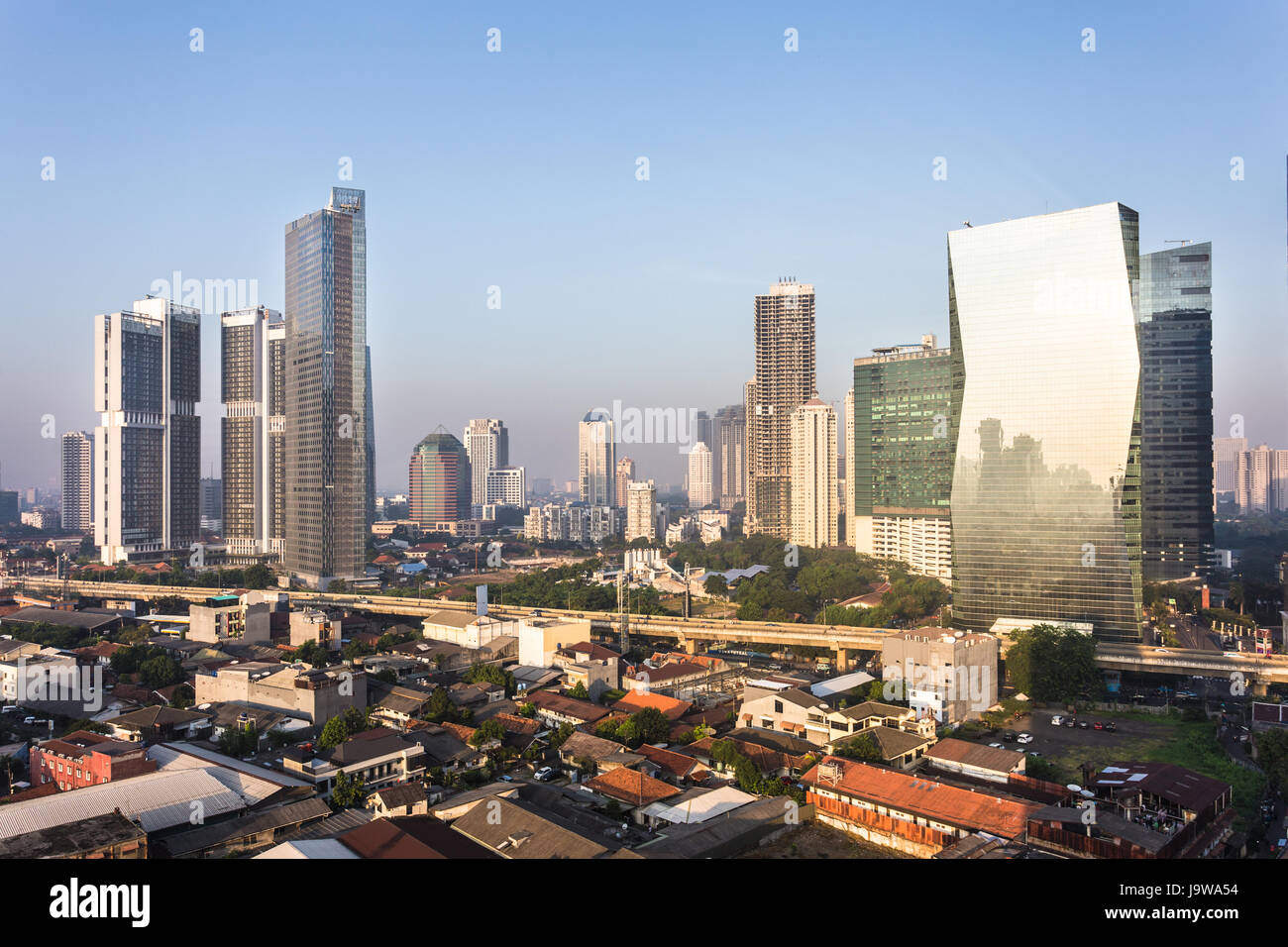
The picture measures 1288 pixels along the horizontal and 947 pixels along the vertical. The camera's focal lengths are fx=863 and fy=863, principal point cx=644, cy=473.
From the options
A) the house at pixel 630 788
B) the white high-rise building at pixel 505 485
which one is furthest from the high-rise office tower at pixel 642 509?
the house at pixel 630 788

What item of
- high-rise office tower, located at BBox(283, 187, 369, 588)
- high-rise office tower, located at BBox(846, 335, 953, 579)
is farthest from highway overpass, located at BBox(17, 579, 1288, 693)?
high-rise office tower, located at BBox(846, 335, 953, 579)

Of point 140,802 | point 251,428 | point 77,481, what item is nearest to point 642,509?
point 251,428

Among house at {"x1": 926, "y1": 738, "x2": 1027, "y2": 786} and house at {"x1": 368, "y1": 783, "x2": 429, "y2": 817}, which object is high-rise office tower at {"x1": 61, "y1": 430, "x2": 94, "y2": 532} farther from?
house at {"x1": 926, "y1": 738, "x2": 1027, "y2": 786}

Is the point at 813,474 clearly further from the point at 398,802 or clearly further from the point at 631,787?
the point at 398,802

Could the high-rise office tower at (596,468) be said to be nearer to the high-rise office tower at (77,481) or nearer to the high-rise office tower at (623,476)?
the high-rise office tower at (623,476)

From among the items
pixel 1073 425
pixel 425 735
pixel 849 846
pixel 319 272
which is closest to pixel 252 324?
pixel 319 272

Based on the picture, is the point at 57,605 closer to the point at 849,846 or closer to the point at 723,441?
the point at 849,846
